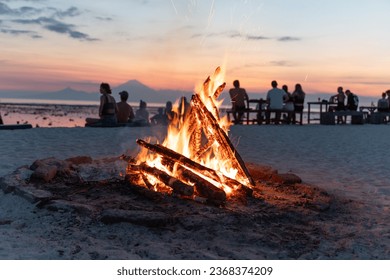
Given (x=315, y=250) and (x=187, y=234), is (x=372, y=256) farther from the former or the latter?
(x=187, y=234)

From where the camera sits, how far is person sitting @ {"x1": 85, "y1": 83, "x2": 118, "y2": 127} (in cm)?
1497

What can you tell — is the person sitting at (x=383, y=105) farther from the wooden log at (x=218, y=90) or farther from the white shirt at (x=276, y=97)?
the wooden log at (x=218, y=90)

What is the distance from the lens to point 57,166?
745cm

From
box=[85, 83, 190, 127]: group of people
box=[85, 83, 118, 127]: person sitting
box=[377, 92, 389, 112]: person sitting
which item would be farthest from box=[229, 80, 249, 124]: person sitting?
box=[377, 92, 389, 112]: person sitting

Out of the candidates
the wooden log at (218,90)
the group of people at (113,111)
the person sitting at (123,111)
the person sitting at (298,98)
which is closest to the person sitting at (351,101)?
the person sitting at (298,98)

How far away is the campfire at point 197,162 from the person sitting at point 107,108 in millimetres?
7768

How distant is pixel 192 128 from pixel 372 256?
3.45 metres

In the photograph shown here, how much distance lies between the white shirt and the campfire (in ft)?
44.8

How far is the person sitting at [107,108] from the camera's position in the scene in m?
15.0

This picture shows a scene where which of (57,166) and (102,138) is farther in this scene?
(102,138)

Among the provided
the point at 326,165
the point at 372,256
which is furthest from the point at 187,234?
the point at 326,165

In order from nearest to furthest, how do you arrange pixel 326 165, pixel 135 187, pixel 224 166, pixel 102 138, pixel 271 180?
1. pixel 135 187
2. pixel 224 166
3. pixel 271 180
4. pixel 326 165
5. pixel 102 138

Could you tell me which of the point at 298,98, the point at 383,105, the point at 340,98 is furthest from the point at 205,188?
the point at 383,105
